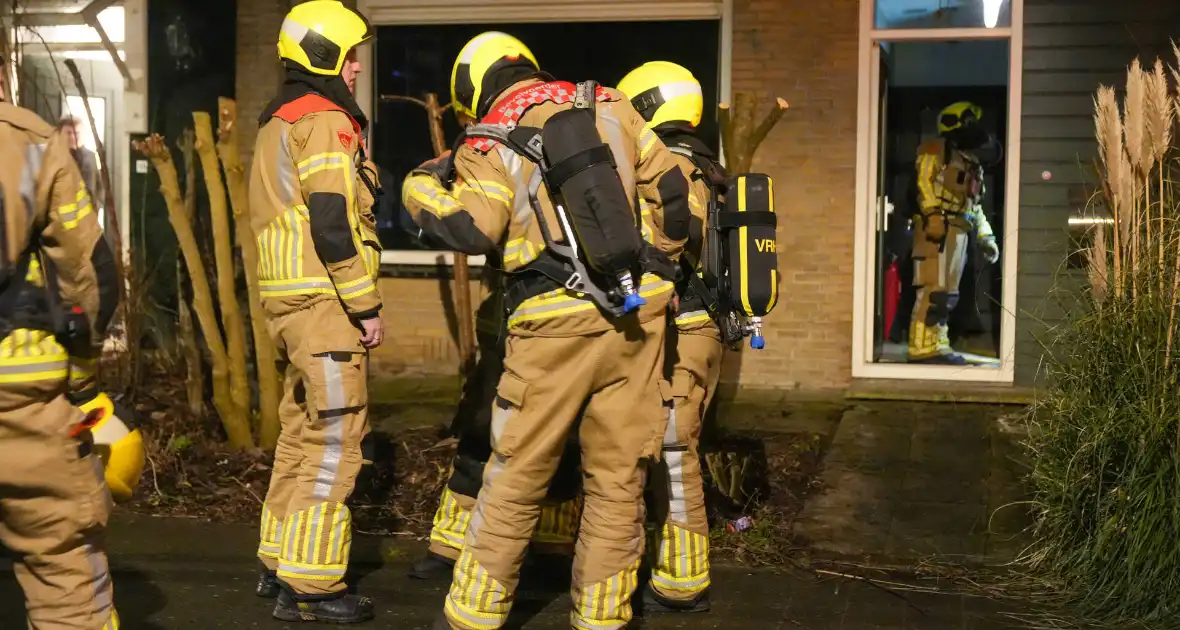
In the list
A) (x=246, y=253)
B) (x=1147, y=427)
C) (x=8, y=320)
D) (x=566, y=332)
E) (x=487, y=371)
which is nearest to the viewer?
(x=8, y=320)

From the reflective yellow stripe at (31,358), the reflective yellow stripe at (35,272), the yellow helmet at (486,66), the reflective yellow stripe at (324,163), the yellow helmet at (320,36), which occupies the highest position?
the yellow helmet at (320,36)

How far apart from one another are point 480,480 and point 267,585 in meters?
→ 0.98

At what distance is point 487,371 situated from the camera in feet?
18.4

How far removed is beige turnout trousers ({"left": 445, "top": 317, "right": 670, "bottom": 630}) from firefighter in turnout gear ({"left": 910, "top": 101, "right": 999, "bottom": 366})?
6351 mm

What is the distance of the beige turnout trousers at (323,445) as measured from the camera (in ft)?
15.9

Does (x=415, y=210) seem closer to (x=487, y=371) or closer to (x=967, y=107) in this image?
(x=487, y=371)

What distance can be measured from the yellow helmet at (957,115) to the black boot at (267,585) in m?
7.27

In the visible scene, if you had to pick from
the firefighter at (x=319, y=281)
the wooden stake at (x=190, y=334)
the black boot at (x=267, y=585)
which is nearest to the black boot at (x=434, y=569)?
the firefighter at (x=319, y=281)

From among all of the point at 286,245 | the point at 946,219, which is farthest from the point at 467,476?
the point at 946,219

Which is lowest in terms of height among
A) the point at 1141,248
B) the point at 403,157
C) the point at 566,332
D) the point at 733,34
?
the point at 566,332

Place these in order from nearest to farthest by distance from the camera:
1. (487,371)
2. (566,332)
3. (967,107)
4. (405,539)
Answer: (566,332) < (487,371) < (405,539) < (967,107)

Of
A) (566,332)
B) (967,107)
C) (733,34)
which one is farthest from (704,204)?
(967,107)

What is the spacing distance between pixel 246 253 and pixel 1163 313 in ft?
15.0

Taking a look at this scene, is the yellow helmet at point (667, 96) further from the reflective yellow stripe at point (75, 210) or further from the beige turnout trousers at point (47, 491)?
the beige turnout trousers at point (47, 491)
